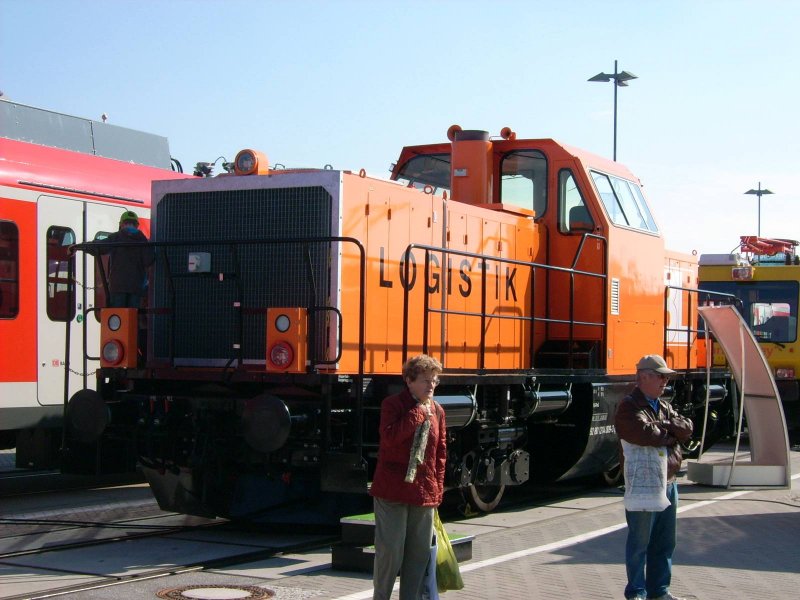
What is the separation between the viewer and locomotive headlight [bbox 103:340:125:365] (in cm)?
968

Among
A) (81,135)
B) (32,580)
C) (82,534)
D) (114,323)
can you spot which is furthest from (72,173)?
(32,580)

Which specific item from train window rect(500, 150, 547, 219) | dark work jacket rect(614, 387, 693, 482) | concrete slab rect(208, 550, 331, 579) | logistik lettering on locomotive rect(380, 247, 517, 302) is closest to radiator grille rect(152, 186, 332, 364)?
logistik lettering on locomotive rect(380, 247, 517, 302)

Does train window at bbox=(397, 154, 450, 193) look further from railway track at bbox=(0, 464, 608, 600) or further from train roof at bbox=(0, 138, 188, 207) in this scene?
railway track at bbox=(0, 464, 608, 600)

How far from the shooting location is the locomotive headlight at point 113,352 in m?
9.68

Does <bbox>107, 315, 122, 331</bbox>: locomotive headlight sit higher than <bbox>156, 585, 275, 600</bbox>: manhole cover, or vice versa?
<bbox>107, 315, 122, 331</bbox>: locomotive headlight

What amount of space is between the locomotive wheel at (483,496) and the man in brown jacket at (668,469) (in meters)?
3.63

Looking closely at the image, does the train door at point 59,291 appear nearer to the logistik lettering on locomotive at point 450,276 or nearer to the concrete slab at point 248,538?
the concrete slab at point 248,538

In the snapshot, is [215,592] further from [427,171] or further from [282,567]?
[427,171]

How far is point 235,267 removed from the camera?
9211 millimetres

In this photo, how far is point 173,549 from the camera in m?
9.10

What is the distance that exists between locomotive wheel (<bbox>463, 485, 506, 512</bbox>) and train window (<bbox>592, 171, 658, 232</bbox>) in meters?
3.36

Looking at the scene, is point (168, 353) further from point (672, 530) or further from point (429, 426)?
point (672, 530)

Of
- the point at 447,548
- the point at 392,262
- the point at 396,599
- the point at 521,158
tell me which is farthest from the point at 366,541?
the point at 521,158

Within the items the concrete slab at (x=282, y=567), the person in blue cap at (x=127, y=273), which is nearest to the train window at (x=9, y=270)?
the person in blue cap at (x=127, y=273)
